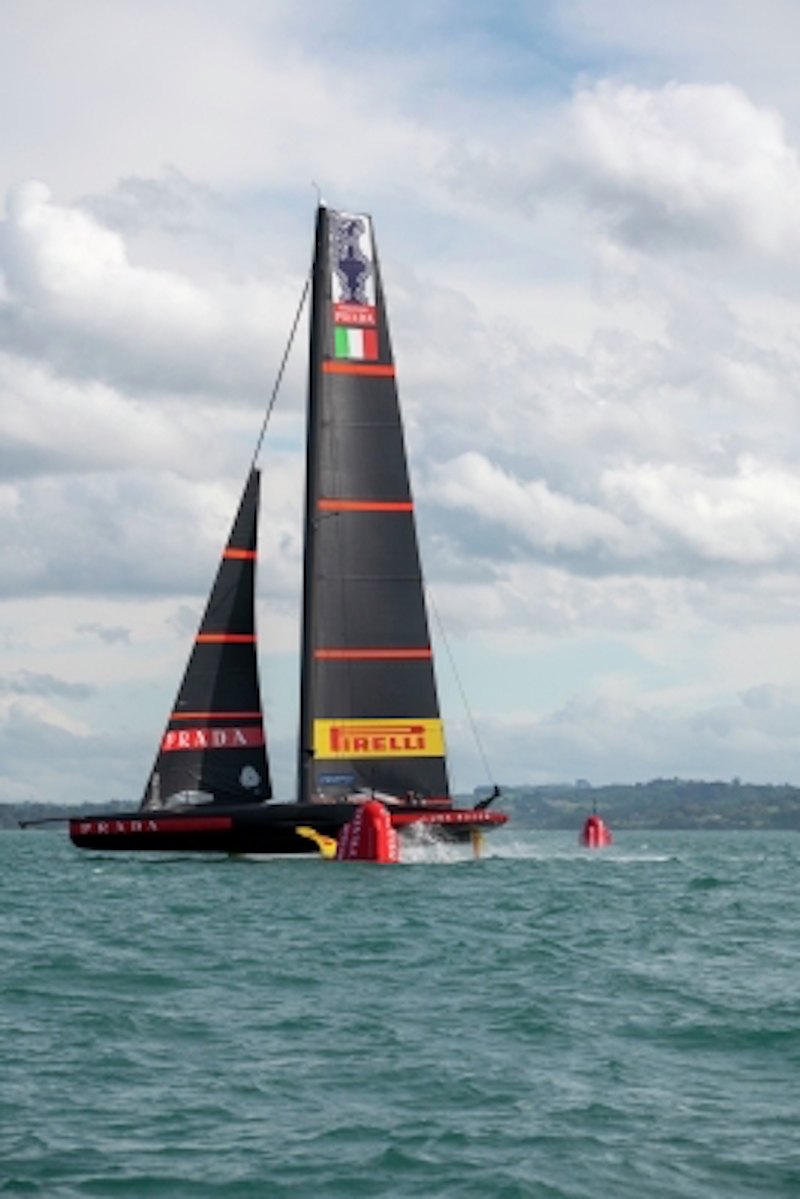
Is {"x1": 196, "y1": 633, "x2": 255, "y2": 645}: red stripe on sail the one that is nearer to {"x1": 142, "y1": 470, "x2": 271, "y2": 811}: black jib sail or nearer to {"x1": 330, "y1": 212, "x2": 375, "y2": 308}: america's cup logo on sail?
{"x1": 142, "y1": 470, "x2": 271, "y2": 811}: black jib sail

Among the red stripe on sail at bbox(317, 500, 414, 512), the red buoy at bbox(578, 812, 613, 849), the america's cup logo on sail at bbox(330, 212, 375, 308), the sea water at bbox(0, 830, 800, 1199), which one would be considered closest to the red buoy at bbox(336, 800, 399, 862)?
the red stripe on sail at bbox(317, 500, 414, 512)

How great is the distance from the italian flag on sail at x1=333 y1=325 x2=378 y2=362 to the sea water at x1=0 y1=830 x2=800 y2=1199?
54.9 feet

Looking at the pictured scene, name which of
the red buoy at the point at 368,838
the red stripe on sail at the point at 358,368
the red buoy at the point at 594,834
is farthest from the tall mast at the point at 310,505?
the red buoy at the point at 594,834

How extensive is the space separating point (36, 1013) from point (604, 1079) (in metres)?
5.57

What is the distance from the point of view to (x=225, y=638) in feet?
130

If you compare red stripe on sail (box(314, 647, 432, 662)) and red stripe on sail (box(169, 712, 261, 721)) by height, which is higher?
red stripe on sail (box(314, 647, 432, 662))

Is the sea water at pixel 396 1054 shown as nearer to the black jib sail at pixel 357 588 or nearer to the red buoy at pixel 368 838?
the red buoy at pixel 368 838

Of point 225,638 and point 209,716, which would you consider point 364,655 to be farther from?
point 209,716

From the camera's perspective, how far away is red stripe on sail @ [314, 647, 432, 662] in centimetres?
3950

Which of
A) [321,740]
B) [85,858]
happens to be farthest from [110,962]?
[85,858]

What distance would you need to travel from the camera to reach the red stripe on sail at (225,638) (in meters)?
39.4

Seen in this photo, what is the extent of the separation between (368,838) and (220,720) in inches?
194

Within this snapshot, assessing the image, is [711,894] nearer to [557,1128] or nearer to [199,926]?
[199,926]

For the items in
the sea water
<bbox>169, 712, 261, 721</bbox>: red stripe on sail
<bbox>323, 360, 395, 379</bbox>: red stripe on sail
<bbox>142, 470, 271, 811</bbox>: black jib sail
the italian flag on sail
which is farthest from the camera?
the italian flag on sail
